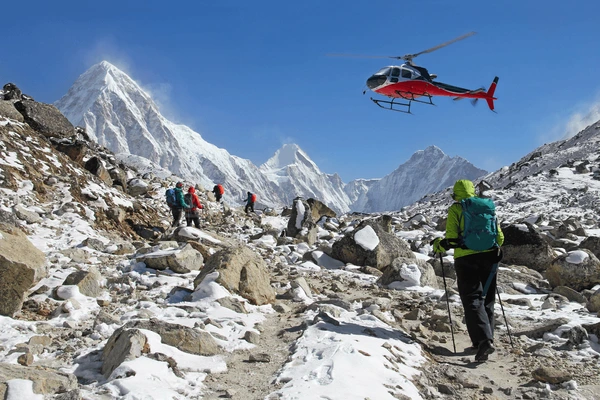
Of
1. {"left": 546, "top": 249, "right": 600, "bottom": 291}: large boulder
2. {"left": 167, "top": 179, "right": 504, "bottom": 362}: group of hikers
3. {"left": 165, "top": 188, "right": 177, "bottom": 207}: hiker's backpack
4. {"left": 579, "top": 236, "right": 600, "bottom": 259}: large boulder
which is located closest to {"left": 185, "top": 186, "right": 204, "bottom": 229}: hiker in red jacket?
{"left": 165, "top": 188, "right": 177, "bottom": 207}: hiker's backpack

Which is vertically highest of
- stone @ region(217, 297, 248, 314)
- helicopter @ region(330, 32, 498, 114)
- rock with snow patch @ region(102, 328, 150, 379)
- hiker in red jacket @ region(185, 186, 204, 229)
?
helicopter @ region(330, 32, 498, 114)

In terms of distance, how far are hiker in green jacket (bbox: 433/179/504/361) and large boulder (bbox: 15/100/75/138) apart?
17.0m

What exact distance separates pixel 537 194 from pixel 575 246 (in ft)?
102

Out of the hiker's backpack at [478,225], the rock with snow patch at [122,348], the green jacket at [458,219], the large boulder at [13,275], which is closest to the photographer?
the rock with snow patch at [122,348]

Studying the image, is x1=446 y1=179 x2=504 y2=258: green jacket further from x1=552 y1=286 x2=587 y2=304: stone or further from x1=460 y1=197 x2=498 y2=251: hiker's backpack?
x1=552 y1=286 x2=587 y2=304: stone

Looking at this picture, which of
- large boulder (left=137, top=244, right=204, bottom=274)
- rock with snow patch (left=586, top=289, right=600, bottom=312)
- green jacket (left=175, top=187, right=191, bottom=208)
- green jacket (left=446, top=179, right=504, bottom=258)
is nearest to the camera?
green jacket (left=446, top=179, right=504, bottom=258)

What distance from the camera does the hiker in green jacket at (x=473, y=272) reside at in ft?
19.3

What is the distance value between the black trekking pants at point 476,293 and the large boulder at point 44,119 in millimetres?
17260

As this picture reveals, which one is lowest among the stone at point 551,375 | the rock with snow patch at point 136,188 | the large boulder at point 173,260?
the stone at point 551,375

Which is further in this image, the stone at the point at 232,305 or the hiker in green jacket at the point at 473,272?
the stone at the point at 232,305

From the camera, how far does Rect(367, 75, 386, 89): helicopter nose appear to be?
21.7 metres

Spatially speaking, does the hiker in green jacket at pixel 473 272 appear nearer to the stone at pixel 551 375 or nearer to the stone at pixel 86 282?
the stone at pixel 551 375

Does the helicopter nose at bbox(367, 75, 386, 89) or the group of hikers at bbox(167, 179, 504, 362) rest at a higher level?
the helicopter nose at bbox(367, 75, 386, 89)

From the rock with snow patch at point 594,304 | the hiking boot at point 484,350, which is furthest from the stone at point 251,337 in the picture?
the rock with snow patch at point 594,304
